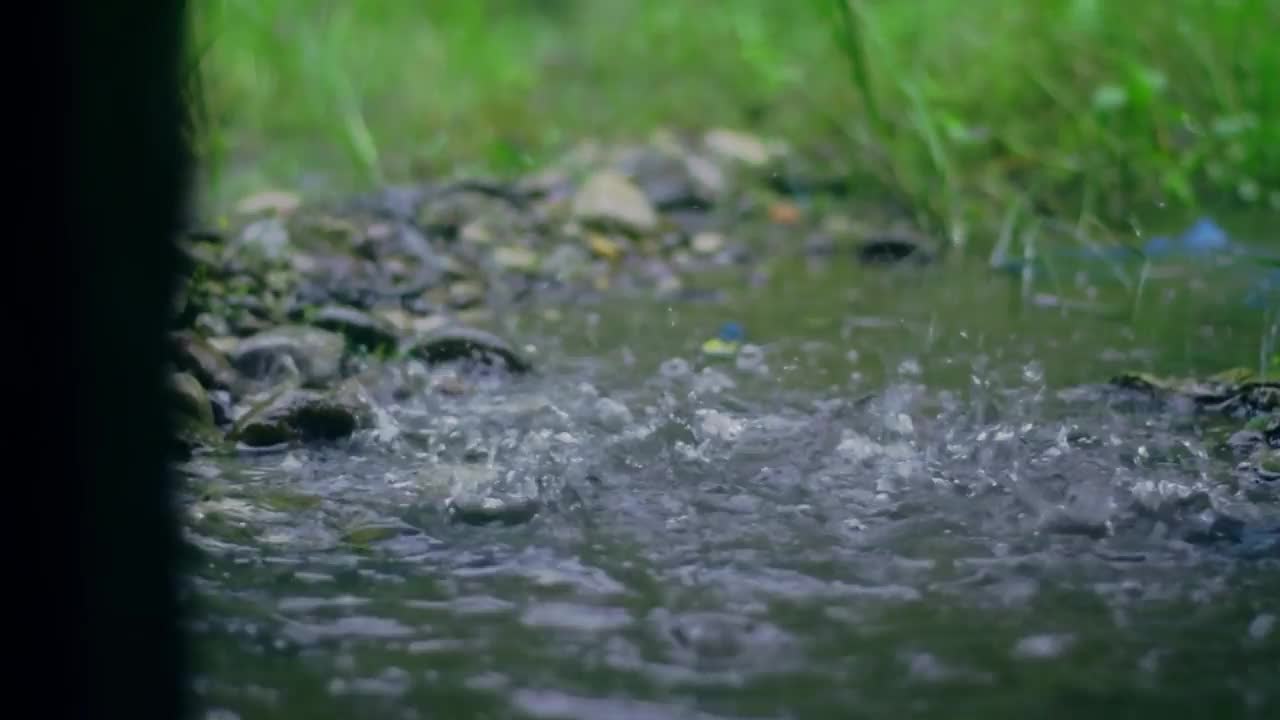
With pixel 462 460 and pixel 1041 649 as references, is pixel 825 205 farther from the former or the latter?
pixel 1041 649

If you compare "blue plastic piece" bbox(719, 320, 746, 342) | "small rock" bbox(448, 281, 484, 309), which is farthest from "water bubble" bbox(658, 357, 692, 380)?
"small rock" bbox(448, 281, 484, 309)

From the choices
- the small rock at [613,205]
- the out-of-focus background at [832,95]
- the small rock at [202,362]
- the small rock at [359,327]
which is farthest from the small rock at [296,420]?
the small rock at [613,205]

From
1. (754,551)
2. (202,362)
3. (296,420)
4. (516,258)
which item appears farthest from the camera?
(516,258)

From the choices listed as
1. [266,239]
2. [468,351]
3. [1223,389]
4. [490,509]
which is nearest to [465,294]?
[266,239]

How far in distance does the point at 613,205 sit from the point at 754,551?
256 centimetres

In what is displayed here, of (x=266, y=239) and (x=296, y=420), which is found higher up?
(x=266, y=239)

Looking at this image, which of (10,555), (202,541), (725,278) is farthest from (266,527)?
(725,278)

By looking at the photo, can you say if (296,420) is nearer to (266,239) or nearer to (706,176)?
(266,239)

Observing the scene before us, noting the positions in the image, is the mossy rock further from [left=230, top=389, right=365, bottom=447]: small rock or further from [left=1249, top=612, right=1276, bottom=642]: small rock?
[left=230, top=389, right=365, bottom=447]: small rock

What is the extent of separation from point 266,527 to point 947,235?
255 centimetres

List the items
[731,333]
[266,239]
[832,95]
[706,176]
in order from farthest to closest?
[832,95], [706,176], [266,239], [731,333]

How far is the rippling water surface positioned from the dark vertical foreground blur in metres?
0.29

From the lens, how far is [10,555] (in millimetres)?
1015

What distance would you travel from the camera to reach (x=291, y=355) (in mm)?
2652
